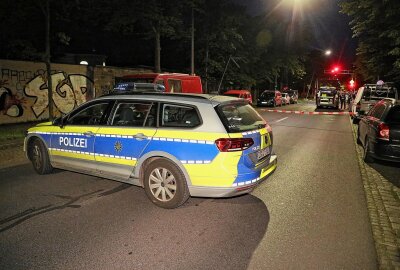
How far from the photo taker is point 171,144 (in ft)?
16.0

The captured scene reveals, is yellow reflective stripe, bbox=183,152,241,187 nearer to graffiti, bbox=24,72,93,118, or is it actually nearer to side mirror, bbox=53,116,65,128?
side mirror, bbox=53,116,65,128

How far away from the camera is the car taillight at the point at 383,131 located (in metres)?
7.50

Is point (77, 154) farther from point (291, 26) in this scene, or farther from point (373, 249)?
point (291, 26)

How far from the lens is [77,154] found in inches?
233

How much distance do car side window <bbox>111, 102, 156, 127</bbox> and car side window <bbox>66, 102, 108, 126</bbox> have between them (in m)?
0.44

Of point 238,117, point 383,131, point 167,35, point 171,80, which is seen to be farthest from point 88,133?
point 167,35

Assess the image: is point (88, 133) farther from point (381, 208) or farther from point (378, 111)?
point (378, 111)

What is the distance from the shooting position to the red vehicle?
41.6 ft

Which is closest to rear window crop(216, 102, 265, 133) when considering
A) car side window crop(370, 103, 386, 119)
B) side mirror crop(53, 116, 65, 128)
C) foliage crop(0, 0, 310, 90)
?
side mirror crop(53, 116, 65, 128)

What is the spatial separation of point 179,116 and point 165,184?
101 centimetres

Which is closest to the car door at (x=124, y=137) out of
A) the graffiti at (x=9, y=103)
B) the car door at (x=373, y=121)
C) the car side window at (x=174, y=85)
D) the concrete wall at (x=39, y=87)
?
the car door at (x=373, y=121)

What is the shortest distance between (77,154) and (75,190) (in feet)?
2.01

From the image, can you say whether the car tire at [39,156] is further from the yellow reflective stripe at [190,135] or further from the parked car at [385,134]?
the parked car at [385,134]

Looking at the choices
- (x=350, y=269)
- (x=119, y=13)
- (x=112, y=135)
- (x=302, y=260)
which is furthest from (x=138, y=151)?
(x=119, y=13)
